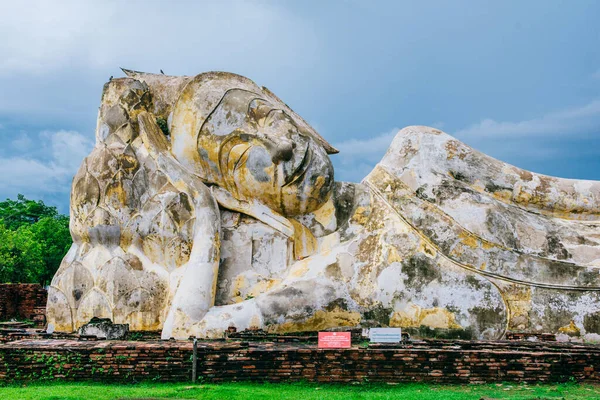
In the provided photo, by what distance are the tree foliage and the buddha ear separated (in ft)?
55.9

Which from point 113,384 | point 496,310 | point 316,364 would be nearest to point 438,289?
point 496,310

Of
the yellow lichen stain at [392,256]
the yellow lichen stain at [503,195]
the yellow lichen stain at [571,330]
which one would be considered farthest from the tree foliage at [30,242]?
the yellow lichen stain at [571,330]

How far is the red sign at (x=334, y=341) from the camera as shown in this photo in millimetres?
7922

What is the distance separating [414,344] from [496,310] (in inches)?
81.2

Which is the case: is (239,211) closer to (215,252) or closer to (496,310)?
(215,252)

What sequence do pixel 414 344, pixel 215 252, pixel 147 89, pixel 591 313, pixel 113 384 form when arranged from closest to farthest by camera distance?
pixel 113 384 → pixel 414 344 → pixel 591 313 → pixel 215 252 → pixel 147 89

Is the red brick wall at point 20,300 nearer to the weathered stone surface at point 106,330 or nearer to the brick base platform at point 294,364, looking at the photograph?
the weathered stone surface at point 106,330

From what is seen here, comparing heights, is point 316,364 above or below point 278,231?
below

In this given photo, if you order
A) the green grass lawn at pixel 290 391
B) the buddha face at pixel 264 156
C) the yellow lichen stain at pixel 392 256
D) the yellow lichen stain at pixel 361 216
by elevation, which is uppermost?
the buddha face at pixel 264 156

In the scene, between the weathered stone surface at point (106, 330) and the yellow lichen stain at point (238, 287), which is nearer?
the weathered stone surface at point (106, 330)

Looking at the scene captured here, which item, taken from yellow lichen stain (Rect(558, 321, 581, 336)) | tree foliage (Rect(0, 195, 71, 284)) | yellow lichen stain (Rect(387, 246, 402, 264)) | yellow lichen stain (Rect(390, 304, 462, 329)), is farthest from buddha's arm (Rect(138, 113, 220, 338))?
tree foliage (Rect(0, 195, 71, 284))

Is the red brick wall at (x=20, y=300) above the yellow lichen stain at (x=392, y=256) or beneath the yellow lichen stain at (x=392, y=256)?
beneath

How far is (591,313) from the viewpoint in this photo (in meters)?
9.81

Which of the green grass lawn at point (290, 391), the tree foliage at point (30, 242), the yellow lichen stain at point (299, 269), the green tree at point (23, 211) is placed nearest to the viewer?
the green grass lawn at point (290, 391)
